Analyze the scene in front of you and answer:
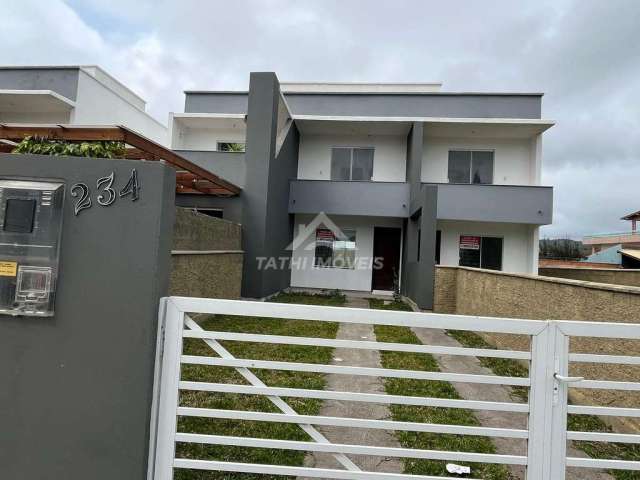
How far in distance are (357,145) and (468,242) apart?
5.83 meters

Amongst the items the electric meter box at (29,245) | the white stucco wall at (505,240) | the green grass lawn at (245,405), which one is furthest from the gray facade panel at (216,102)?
the electric meter box at (29,245)

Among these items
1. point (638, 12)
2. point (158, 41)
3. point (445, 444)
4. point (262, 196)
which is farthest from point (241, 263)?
point (638, 12)

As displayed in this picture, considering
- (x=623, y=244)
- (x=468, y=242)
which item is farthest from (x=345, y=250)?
(x=623, y=244)

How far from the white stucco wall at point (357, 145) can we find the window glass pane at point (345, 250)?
2.48m

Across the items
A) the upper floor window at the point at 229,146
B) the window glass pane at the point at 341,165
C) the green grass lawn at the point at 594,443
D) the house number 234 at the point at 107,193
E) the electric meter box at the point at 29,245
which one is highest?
the upper floor window at the point at 229,146

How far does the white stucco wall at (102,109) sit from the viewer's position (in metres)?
13.3

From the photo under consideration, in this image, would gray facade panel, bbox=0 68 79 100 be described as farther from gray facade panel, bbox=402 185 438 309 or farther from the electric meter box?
the electric meter box

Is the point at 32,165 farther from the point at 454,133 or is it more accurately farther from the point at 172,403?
the point at 454,133

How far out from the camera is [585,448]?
3092mm

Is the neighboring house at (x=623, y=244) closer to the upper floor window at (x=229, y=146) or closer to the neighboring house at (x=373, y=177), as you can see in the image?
the neighboring house at (x=373, y=177)

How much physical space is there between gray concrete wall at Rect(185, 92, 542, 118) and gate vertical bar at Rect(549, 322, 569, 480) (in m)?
12.1

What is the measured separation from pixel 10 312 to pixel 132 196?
98 cm

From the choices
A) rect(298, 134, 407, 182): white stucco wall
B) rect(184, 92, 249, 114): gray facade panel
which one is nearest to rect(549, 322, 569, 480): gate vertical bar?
rect(298, 134, 407, 182): white stucco wall

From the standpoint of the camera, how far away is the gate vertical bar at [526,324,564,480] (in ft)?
6.48
